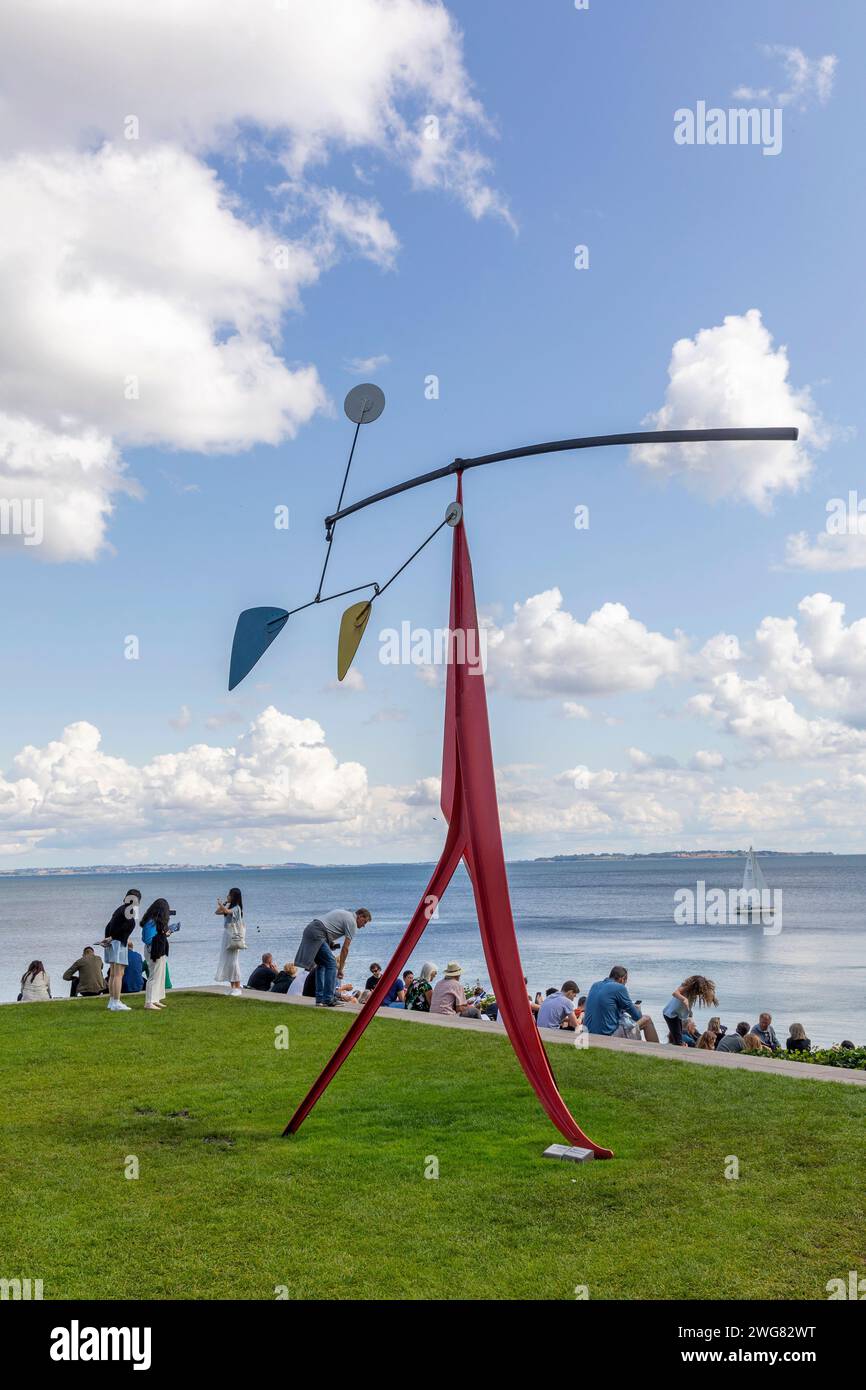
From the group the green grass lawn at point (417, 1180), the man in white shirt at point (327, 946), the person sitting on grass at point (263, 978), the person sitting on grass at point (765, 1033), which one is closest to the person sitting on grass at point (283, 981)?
the person sitting on grass at point (263, 978)

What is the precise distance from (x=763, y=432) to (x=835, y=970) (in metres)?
48.4

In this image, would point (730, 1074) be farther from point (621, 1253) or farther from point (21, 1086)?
point (21, 1086)

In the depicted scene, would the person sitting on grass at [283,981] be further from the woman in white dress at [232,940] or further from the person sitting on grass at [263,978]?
the woman in white dress at [232,940]

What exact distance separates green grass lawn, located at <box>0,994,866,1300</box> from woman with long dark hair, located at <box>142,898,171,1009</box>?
2.37m

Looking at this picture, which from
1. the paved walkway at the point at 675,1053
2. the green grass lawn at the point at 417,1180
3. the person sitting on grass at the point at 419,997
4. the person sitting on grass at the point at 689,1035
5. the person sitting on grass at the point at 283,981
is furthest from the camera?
the person sitting on grass at the point at 283,981

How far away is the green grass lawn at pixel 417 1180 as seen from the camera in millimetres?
5379

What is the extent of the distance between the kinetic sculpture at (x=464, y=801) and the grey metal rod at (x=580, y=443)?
1 cm

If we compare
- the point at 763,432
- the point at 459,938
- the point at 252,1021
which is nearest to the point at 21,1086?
the point at 252,1021

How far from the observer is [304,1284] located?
17.3 feet

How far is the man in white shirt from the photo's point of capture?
1257 centimetres

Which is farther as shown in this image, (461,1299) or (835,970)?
(835,970)

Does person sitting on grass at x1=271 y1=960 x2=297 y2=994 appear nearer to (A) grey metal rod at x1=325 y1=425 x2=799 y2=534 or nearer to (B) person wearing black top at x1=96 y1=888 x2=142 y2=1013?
(B) person wearing black top at x1=96 y1=888 x2=142 y2=1013

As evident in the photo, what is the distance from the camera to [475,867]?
752 cm

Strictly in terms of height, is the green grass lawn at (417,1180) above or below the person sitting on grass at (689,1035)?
below
